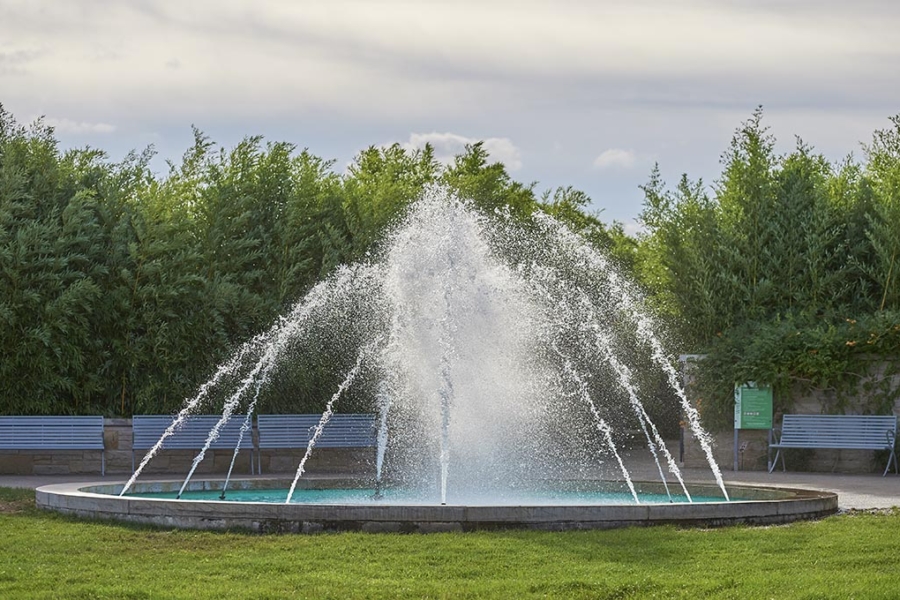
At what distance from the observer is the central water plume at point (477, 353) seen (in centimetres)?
1426

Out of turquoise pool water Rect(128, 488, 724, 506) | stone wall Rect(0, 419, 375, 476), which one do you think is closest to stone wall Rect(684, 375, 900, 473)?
stone wall Rect(0, 419, 375, 476)

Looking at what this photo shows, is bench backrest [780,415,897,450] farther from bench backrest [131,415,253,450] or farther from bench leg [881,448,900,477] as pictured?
bench backrest [131,415,253,450]

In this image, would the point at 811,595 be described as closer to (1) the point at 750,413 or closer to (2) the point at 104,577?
(2) the point at 104,577

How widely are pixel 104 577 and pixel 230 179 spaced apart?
1196 cm

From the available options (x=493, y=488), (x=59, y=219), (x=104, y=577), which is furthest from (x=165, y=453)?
(x=104, y=577)

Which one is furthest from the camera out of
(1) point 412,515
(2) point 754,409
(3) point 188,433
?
(2) point 754,409

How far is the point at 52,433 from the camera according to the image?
1720cm

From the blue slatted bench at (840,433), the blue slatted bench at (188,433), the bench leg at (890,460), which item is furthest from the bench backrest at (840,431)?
the blue slatted bench at (188,433)

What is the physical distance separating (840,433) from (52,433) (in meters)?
10.4

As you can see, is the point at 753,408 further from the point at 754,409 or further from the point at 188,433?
the point at 188,433

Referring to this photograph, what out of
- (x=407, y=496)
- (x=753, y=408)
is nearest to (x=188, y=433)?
(x=407, y=496)

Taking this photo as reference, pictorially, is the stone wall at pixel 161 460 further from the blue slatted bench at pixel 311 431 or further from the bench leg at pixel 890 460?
the bench leg at pixel 890 460

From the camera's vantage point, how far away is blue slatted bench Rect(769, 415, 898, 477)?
1834 cm

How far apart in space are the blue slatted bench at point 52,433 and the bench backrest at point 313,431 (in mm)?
2133
